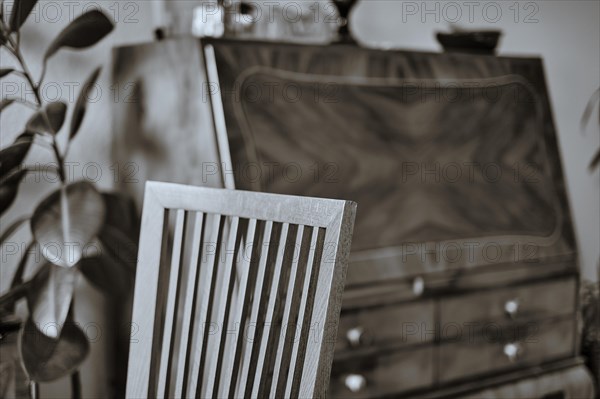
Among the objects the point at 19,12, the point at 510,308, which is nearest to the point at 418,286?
the point at 510,308

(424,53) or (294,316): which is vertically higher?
(424,53)

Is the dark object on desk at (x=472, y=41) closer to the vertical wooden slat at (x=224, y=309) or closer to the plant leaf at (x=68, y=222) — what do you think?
the plant leaf at (x=68, y=222)

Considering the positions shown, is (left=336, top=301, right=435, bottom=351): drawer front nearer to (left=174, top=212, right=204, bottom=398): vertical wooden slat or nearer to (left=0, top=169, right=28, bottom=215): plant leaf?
(left=174, top=212, right=204, bottom=398): vertical wooden slat

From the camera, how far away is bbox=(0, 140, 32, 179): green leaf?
63.2 inches

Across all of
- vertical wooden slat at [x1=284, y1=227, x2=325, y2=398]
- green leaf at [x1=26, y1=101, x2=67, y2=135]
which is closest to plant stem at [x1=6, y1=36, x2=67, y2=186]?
green leaf at [x1=26, y1=101, x2=67, y2=135]

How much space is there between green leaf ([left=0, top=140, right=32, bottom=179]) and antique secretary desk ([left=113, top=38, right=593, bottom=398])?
362 millimetres

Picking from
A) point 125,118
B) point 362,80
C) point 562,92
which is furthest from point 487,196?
point 562,92

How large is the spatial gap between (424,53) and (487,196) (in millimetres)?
469

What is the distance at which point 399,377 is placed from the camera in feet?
6.18

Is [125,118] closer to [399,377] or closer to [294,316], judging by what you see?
[399,377]

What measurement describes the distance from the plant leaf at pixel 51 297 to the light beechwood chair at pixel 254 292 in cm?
39

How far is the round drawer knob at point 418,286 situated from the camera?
6.22 feet

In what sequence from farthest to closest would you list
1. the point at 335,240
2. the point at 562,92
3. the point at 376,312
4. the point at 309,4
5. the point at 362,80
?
1. the point at 562,92
2. the point at 309,4
3. the point at 362,80
4. the point at 376,312
5. the point at 335,240

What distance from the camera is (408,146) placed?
2.04m
